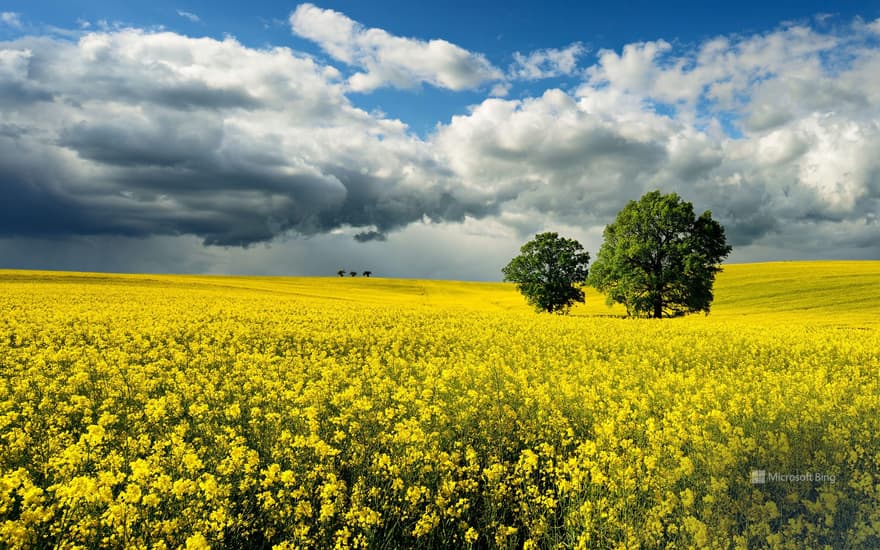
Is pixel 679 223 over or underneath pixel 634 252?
over

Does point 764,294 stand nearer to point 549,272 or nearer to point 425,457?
point 549,272

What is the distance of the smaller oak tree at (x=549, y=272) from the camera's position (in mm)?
43719

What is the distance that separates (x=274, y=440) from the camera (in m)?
6.37

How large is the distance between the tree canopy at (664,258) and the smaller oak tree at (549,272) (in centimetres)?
622

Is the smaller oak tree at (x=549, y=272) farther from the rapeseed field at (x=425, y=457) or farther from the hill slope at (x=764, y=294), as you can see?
the rapeseed field at (x=425, y=457)

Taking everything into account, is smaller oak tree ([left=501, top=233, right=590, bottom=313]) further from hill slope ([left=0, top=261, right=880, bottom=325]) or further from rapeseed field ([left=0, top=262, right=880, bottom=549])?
rapeseed field ([left=0, top=262, right=880, bottom=549])

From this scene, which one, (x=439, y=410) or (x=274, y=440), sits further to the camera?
(x=439, y=410)

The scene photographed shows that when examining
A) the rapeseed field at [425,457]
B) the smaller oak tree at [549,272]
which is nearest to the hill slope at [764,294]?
the smaller oak tree at [549,272]

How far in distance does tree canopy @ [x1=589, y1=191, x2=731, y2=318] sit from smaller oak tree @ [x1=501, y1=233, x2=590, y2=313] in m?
6.22

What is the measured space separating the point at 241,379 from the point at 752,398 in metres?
9.64

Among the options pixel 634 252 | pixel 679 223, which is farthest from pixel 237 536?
pixel 679 223

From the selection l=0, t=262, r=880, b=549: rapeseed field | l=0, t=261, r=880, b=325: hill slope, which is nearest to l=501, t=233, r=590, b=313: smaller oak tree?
l=0, t=261, r=880, b=325: hill slope

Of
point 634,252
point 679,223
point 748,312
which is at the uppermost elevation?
point 679,223

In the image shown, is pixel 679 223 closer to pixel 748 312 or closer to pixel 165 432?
pixel 748 312
